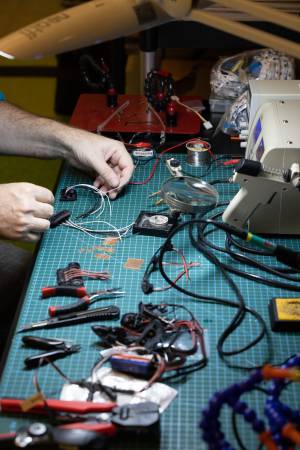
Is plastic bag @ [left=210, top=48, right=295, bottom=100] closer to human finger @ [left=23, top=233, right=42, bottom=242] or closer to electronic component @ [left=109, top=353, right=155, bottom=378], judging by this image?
human finger @ [left=23, top=233, right=42, bottom=242]

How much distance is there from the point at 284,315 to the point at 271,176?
1.15 ft

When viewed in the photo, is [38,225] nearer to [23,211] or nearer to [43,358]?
[23,211]

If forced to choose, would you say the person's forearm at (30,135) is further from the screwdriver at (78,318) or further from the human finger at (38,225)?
the screwdriver at (78,318)

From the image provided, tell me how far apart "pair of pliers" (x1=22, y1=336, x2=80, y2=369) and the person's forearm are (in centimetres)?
75

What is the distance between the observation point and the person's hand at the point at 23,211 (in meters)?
1.43

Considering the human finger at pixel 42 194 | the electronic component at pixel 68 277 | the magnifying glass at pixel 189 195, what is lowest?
the electronic component at pixel 68 277

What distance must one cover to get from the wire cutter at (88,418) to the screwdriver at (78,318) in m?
0.20

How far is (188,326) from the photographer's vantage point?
1.22 m

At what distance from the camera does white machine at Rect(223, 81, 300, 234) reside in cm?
136

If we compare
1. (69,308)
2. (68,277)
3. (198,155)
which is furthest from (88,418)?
(198,155)

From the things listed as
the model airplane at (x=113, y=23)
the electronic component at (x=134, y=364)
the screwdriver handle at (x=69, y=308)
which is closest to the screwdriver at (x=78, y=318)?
the screwdriver handle at (x=69, y=308)

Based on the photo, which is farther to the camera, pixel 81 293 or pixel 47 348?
pixel 81 293

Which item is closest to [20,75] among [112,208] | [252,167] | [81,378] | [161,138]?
[161,138]

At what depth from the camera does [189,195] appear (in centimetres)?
162
